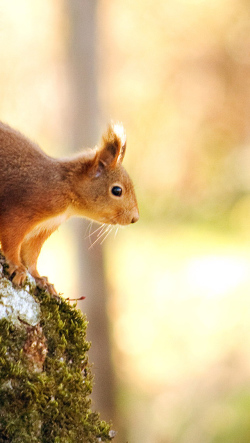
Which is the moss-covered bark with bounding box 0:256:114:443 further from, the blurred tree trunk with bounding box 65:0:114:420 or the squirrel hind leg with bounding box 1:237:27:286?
the blurred tree trunk with bounding box 65:0:114:420

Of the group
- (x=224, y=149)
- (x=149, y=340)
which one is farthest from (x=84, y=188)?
(x=224, y=149)

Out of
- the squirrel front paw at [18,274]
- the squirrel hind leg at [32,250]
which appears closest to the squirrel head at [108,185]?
the squirrel hind leg at [32,250]

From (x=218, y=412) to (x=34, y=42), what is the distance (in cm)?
553

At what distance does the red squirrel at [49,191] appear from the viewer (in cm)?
215

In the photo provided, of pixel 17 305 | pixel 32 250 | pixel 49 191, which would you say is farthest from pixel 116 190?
pixel 17 305

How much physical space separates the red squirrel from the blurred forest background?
3.15 meters

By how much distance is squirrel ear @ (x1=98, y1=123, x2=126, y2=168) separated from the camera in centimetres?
239

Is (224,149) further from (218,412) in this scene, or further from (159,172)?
(218,412)

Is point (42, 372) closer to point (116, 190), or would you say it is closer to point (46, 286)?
point (46, 286)

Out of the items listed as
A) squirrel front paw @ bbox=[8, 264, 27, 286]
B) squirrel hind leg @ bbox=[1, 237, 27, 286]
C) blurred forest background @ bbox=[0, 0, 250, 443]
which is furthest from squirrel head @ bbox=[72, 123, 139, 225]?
blurred forest background @ bbox=[0, 0, 250, 443]

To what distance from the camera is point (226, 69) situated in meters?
10.2

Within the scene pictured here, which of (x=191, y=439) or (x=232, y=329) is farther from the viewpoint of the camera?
(x=232, y=329)

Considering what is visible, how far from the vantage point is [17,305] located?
1.62m

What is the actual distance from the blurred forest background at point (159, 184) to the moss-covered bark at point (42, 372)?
401 cm
